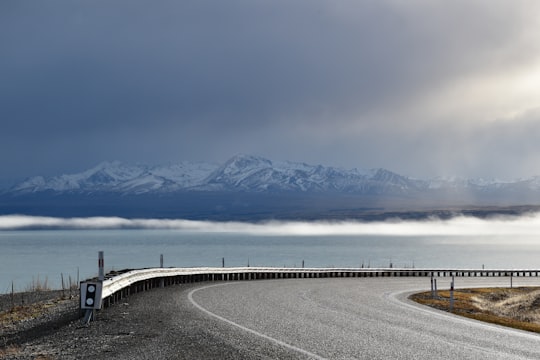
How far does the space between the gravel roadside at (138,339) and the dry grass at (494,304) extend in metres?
8.84

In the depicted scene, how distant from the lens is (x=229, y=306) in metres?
23.3

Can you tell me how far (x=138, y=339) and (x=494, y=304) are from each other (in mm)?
26567

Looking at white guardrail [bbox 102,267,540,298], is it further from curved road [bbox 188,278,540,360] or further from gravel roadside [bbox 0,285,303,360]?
curved road [bbox 188,278,540,360]

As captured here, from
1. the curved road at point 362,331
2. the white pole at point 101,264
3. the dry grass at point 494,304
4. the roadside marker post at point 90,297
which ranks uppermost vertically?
the white pole at point 101,264

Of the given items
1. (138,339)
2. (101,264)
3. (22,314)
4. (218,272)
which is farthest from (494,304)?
(138,339)

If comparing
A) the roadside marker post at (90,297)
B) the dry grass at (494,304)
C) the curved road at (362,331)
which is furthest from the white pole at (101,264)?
the dry grass at (494,304)

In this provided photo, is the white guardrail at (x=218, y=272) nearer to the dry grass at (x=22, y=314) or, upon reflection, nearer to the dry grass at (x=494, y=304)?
the dry grass at (x=22, y=314)

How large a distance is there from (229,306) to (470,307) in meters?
13.0

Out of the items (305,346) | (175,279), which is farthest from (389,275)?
(305,346)

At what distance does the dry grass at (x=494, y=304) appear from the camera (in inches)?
995

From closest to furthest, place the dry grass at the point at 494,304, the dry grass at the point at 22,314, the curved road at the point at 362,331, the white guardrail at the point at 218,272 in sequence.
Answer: the curved road at the point at 362,331, the dry grass at the point at 22,314, the white guardrail at the point at 218,272, the dry grass at the point at 494,304

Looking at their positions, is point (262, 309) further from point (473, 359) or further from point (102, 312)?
point (473, 359)

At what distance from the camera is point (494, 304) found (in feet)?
124

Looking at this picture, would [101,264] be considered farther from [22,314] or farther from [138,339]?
[22,314]
